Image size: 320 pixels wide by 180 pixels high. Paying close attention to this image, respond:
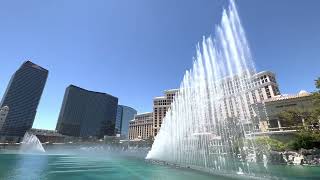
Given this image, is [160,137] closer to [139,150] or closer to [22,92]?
[139,150]

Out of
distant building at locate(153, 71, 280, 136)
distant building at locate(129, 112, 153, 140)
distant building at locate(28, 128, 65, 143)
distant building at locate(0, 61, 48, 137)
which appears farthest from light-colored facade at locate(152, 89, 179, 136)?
distant building at locate(0, 61, 48, 137)

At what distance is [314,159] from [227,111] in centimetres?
4230

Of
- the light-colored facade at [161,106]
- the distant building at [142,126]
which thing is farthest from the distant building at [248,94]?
the distant building at [142,126]

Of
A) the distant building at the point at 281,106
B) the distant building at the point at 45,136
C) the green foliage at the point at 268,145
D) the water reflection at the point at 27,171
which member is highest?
the distant building at the point at 45,136

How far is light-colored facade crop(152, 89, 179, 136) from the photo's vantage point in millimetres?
147500

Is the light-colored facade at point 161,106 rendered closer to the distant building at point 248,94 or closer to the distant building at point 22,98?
the distant building at point 248,94

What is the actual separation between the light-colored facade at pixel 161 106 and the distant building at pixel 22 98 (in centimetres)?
10289

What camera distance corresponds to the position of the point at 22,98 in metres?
177

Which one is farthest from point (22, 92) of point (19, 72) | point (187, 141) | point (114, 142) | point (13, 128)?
point (187, 141)

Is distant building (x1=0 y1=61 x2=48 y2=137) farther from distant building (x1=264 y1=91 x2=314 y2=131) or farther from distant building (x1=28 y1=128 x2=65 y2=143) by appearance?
distant building (x1=264 y1=91 x2=314 y2=131)

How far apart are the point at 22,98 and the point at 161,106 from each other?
111 m

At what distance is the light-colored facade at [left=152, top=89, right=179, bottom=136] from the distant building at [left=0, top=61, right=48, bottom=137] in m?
103

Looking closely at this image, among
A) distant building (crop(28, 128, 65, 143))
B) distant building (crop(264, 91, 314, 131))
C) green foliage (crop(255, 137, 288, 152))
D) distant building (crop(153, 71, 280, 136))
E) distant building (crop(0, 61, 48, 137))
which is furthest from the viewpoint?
distant building (crop(0, 61, 48, 137))

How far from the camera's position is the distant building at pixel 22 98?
170 meters
